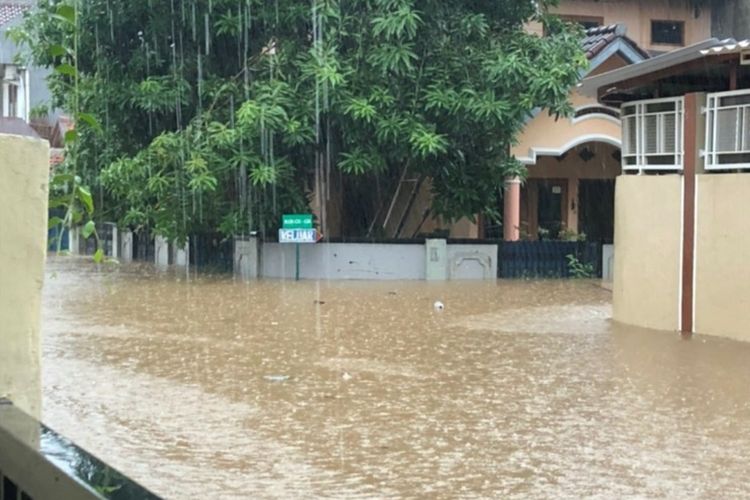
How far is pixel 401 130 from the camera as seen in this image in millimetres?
19172

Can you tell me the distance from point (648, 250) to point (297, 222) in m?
8.70

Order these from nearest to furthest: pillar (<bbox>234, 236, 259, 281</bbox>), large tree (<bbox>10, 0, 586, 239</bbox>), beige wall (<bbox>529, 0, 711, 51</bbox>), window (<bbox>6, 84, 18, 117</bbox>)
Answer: large tree (<bbox>10, 0, 586, 239</bbox>) < pillar (<bbox>234, 236, 259, 281</bbox>) < beige wall (<bbox>529, 0, 711, 51</bbox>) < window (<bbox>6, 84, 18, 117</bbox>)

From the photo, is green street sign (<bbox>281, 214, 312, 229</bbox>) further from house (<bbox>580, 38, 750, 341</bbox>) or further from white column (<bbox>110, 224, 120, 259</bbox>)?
white column (<bbox>110, 224, 120, 259</bbox>)

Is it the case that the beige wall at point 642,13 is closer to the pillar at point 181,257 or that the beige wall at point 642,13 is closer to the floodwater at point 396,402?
the pillar at point 181,257

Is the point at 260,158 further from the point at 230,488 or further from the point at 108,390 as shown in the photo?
the point at 230,488

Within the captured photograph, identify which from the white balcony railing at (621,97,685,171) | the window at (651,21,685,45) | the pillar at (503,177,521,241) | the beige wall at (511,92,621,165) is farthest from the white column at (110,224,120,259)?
the white balcony railing at (621,97,685,171)

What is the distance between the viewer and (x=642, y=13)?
28.6 m

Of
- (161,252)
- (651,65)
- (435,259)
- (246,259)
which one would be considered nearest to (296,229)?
(246,259)

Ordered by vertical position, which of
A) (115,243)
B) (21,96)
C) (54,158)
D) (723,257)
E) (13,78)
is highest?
(13,78)

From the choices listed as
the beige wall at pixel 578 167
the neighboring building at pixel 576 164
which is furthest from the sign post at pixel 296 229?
the beige wall at pixel 578 167

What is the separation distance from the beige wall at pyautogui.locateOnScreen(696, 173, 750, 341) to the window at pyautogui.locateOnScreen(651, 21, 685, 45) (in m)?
17.5

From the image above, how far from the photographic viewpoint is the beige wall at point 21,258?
368cm

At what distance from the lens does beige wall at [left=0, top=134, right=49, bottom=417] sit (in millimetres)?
3680

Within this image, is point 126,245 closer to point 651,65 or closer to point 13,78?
point 13,78
